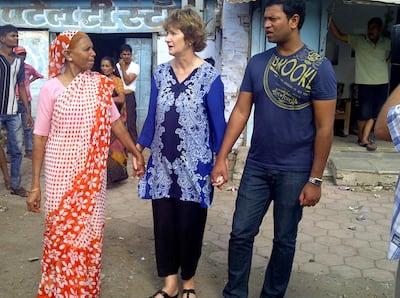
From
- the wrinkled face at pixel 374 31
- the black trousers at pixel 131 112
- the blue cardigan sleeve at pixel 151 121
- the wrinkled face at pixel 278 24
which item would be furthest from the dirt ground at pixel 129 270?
the wrinkled face at pixel 374 31

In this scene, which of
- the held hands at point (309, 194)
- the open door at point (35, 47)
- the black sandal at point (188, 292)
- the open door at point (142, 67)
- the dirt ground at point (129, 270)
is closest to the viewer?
the held hands at point (309, 194)

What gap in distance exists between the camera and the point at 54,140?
279 centimetres

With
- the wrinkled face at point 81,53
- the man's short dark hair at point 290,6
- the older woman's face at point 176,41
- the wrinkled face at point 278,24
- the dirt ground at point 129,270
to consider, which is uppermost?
the man's short dark hair at point 290,6

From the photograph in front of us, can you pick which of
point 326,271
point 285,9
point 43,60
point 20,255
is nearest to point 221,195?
point 326,271

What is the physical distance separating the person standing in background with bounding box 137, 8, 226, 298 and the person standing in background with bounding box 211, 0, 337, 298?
0.15 meters

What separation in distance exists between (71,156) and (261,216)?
1.22 m

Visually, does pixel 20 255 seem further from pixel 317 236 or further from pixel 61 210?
pixel 317 236

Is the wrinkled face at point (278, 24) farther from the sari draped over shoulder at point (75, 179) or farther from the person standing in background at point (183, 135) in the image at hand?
the sari draped over shoulder at point (75, 179)

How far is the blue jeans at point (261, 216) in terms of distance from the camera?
279 centimetres

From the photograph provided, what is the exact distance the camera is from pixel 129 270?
373 cm

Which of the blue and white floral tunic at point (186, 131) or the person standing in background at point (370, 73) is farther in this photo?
the person standing in background at point (370, 73)

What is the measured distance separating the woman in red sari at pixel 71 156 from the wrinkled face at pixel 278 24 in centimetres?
106

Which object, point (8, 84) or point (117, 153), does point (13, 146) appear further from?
point (117, 153)

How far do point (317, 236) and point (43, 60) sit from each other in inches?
281
